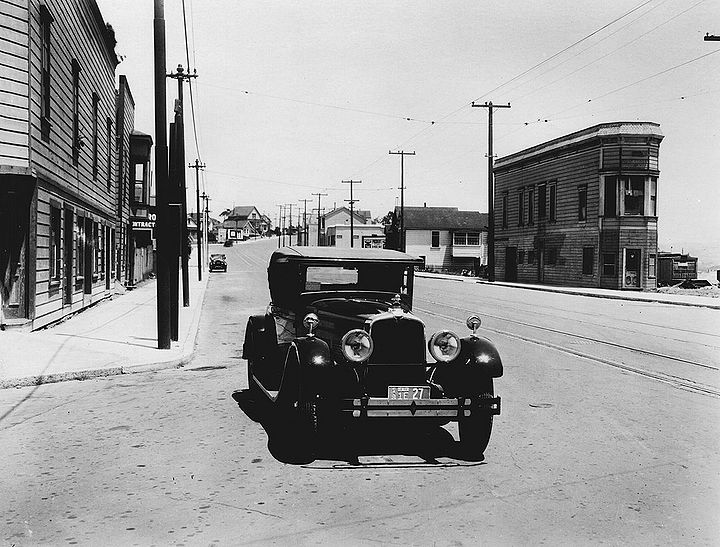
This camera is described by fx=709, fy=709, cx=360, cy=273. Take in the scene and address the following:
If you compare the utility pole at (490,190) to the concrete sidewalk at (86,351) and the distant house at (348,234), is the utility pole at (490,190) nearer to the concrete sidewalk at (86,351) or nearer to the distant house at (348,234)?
the concrete sidewalk at (86,351)

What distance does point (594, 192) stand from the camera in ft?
124

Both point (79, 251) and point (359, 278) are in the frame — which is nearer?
point (359, 278)

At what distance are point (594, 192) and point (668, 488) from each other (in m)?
34.3

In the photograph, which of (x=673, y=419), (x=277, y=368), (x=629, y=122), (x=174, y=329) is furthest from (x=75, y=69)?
(x=629, y=122)

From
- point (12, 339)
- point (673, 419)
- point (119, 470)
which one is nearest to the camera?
point (119, 470)

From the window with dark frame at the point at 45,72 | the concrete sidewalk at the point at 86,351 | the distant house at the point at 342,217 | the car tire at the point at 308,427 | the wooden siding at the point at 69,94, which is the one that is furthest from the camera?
the distant house at the point at 342,217

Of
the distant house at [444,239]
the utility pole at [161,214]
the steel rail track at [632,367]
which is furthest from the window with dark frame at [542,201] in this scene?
the utility pole at [161,214]

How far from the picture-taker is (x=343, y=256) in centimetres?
792

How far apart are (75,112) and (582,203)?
2791 cm

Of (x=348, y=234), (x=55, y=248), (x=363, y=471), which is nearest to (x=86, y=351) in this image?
(x=55, y=248)

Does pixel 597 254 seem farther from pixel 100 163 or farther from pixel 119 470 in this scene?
pixel 119 470

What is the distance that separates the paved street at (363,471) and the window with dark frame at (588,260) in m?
28.5

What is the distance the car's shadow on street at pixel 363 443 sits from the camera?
6312 mm

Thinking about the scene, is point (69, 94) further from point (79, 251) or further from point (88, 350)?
point (88, 350)
